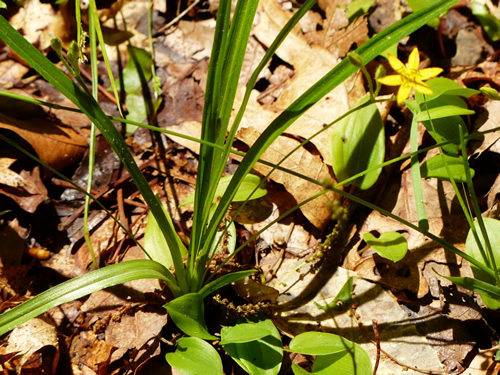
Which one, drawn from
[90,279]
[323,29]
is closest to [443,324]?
[90,279]

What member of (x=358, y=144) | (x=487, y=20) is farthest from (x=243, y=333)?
(x=487, y=20)

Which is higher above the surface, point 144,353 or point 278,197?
point 278,197

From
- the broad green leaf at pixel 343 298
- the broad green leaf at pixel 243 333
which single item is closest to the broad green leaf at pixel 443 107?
the broad green leaf at pixel 343 298

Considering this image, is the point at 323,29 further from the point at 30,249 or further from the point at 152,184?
the point at 30,249

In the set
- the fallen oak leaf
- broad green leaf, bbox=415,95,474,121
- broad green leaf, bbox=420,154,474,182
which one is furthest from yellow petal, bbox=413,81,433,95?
the fallen oak leaf

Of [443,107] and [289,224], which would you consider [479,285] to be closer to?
[443,107]

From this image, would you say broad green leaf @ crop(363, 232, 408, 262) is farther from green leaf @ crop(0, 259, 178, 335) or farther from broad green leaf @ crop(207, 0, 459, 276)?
green leaf @ crop(0, 259, 178, 335)
